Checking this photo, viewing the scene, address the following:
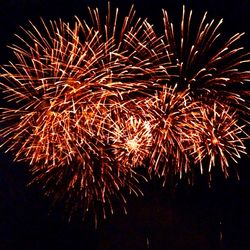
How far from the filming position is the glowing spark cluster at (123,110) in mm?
4766

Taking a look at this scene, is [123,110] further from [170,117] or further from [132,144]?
[170,117]

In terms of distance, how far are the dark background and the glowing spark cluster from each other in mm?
170

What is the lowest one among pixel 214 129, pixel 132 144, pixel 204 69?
pixel 132 144

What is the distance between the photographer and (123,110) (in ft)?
16.4

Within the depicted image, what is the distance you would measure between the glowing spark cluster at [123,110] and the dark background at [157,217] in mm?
170

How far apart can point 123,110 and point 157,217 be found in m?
1.21

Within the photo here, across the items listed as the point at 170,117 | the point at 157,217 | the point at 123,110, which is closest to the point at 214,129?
the point at 170,117

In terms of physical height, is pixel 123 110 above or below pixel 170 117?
above

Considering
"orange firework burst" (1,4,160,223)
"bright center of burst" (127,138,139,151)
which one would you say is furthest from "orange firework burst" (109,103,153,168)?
"orange firework burst" (1,4,160,223)

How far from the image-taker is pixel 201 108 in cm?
491

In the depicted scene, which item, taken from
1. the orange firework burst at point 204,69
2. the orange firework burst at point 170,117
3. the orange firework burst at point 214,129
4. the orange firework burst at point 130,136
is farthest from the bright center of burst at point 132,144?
the orange firework burst at point 204,69

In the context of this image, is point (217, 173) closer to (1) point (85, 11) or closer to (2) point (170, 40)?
(2) point (170, 40)

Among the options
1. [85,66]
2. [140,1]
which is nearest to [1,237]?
[85,66]

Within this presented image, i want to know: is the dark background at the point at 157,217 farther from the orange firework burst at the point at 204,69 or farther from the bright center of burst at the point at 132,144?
the bright center of burst at the point at 132,144
